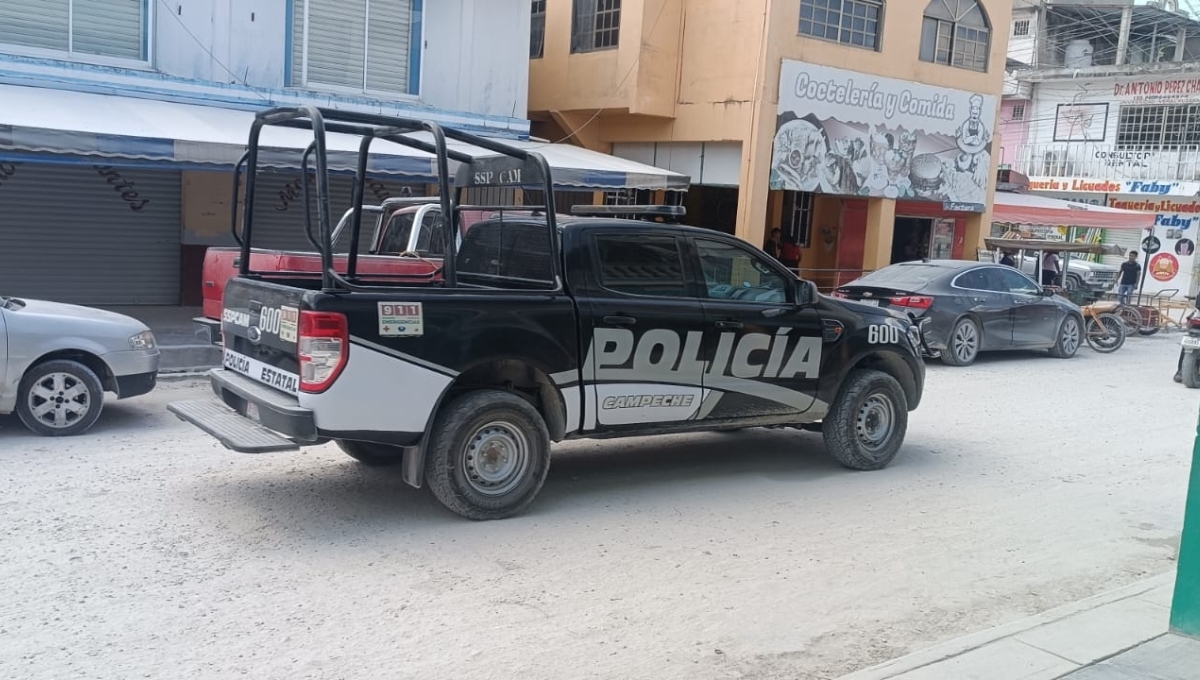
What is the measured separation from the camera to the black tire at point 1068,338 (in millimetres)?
16719

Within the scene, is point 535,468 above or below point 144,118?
below

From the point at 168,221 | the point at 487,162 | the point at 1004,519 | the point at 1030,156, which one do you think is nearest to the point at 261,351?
the point at 487,162

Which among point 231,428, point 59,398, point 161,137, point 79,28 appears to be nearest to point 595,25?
point 79,28

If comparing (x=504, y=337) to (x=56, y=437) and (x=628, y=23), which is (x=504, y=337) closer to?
(x=56, y=437)

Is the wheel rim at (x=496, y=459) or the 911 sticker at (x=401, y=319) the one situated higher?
the 911 sticker at (x=401, y=319)

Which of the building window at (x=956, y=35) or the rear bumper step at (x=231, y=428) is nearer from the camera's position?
the rear bumper step at (x=231, y=428)

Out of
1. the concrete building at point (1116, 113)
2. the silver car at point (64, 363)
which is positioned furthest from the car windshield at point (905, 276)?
the concrete building at point (1116, 113)

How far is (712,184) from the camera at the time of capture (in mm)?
19906

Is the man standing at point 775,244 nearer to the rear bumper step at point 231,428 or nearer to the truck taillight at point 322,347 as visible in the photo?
the rear bumper step at point 231,428

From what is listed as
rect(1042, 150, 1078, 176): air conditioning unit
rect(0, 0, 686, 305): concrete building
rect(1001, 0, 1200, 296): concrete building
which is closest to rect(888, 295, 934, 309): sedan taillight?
rect(0, 0, 686, 305): concrete building

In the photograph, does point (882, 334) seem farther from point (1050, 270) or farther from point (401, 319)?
point (1050, 270)

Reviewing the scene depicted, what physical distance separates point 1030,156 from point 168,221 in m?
31.9

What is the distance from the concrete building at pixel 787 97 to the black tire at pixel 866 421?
10868 mm

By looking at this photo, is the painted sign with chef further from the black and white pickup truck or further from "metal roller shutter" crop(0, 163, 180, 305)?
the black and white pickup truck
